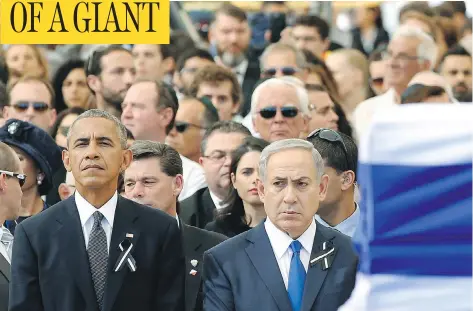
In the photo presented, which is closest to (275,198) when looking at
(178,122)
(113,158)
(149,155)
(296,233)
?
(296,233)

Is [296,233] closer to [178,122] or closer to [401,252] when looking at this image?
[401,252]

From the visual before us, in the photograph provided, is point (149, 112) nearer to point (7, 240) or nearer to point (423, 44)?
point (423, 44)

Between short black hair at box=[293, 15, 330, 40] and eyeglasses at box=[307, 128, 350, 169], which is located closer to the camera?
eyeglasses at box=[307, 128, 350, 169]

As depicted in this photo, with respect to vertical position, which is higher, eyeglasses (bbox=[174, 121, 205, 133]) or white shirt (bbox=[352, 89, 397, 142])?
white shirt (bbox=[352, 89, 397, 142])

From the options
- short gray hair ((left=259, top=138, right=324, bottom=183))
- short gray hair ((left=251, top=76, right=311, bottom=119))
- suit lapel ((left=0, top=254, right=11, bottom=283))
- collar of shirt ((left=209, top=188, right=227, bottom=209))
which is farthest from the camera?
short gray hair ((left=251, top=76, right=311, bottom=119))

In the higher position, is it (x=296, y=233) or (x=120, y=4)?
(x=120, y=4)

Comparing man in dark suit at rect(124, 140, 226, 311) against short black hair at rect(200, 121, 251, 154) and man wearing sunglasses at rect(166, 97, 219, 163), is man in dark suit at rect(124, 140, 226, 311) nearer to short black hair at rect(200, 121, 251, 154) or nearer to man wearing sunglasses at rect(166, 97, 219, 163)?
short black hair at rect(200, 121, 251, 154)

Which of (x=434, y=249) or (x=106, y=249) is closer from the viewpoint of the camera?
(x=434, y=249)

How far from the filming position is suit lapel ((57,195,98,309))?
23.9 feet

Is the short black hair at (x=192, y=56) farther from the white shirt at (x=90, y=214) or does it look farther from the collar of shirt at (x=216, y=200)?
the white shirt at (x=90, y=214)

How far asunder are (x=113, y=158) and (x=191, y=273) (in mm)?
1145

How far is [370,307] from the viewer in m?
4.77

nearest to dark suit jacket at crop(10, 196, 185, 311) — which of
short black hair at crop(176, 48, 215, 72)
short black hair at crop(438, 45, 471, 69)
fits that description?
short black hair at crop(176, 48, 215, 72)

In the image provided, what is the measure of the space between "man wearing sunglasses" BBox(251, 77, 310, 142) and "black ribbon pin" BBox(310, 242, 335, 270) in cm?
370
